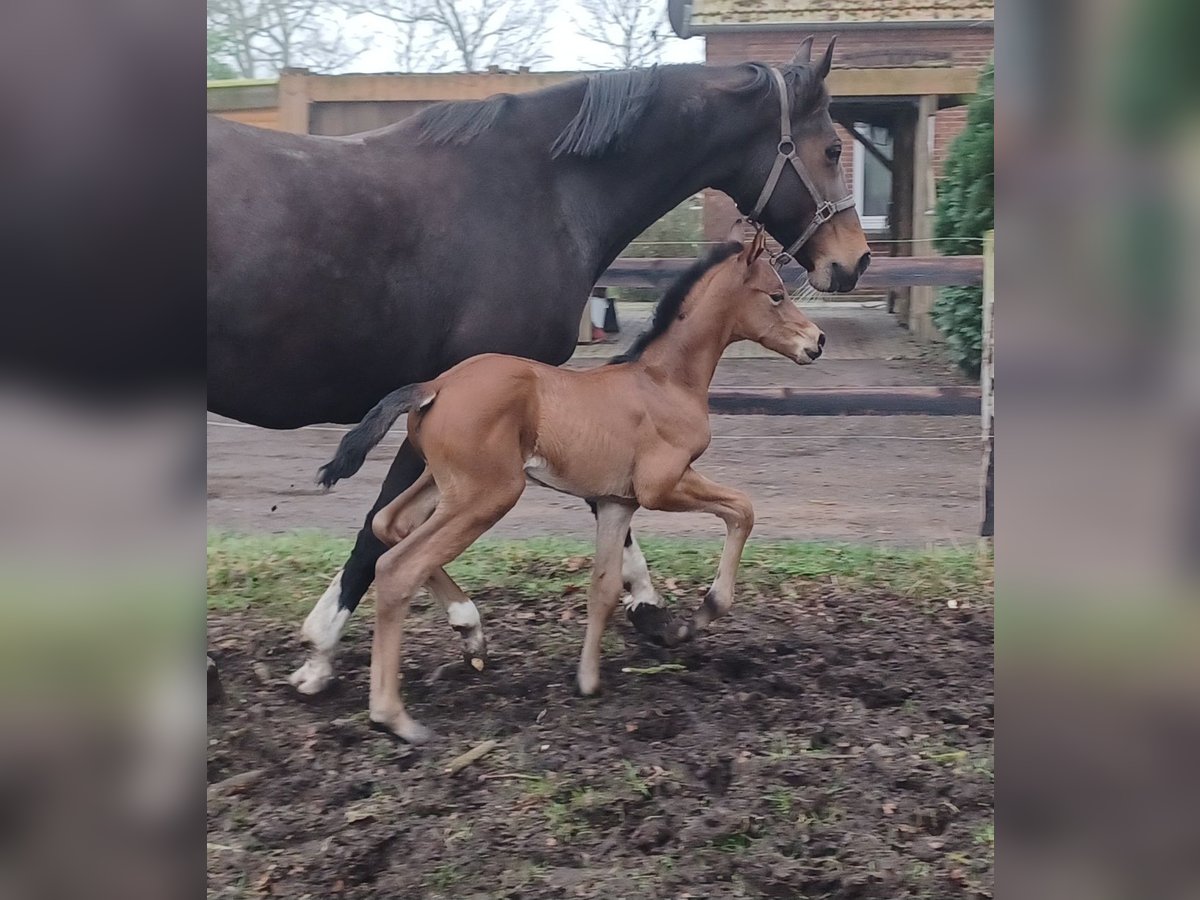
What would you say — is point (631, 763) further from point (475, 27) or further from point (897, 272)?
point (475, 27)

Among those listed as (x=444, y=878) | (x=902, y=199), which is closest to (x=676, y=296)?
(x=902, y=199)

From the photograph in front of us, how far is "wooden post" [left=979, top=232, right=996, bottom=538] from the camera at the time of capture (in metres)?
3.96

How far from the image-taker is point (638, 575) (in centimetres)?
400

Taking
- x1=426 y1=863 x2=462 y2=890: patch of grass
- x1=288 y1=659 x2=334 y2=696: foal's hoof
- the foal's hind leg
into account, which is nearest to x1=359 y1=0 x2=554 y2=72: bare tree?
the foal's hind leg

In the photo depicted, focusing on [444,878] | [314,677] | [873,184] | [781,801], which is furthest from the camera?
[873,184]

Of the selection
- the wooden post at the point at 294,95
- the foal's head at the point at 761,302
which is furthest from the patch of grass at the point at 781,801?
the wooden post at the point at 294,95

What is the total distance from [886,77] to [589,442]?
1567mm

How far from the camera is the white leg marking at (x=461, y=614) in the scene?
12.9 ft

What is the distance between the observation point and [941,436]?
159 inches
